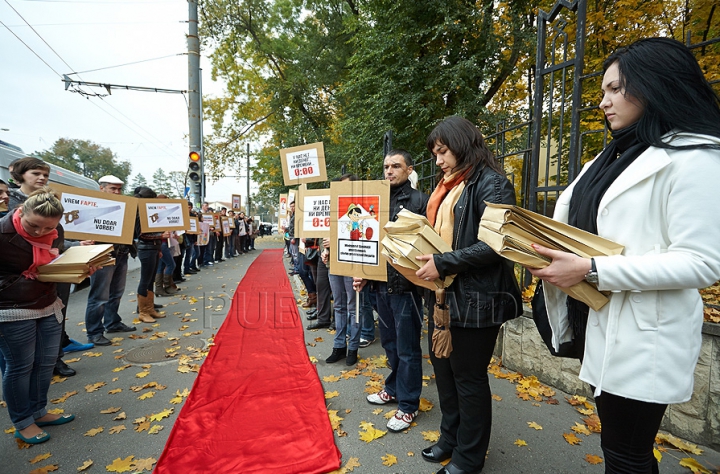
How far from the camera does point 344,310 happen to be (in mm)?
4422

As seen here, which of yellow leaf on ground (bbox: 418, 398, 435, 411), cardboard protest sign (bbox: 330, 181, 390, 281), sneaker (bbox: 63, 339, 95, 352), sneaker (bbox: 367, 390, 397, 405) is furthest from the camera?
sneaker (bbox: 63, 339, 95, 352)

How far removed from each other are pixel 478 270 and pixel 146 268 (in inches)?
238

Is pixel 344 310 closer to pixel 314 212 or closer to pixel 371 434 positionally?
pixel 314 212

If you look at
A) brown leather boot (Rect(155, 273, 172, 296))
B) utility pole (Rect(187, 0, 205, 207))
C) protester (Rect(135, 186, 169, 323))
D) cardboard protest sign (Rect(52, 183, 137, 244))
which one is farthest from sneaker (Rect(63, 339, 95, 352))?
utility pole (Rect(187, 0, 205, 207))

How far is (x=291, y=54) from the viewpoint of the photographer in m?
17.4

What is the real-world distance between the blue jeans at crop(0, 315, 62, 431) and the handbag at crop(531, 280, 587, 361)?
366cm

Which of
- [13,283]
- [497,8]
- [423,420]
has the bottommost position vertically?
[423,420]

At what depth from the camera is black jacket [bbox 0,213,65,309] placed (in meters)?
2.61

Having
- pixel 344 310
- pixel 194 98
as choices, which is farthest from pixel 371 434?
pixel 194 98

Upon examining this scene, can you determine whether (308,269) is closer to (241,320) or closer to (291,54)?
(241,320)

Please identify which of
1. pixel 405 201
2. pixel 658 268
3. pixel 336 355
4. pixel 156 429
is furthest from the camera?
pixel 336 355

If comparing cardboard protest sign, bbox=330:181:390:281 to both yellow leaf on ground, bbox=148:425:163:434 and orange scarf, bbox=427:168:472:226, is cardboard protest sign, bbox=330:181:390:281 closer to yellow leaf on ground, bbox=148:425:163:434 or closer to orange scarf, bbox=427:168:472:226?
orange scarf, bbox=427:168:472:226

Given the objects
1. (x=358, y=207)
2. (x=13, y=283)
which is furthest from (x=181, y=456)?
(x=358, y=207)

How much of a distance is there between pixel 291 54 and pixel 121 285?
606 inches
